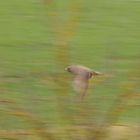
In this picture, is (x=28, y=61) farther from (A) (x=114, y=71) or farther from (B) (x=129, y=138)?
(B) (x=129, y=138)

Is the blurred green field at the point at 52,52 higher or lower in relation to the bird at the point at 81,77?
higher

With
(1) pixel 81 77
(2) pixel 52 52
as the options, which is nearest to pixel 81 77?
(1) pixel 81 77

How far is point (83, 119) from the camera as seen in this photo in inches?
157

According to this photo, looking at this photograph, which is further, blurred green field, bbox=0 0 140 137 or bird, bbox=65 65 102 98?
blurred green field, bbox=0 0 140 137

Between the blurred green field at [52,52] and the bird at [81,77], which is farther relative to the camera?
the blurred green field at [52,52]

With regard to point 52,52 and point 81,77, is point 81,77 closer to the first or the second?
point 81,77

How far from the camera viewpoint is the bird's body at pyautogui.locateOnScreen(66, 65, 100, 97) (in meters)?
4.78

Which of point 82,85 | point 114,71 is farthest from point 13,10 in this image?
point 82,85

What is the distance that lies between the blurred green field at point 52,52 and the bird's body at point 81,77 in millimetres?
63

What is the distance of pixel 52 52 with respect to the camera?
7.05 m

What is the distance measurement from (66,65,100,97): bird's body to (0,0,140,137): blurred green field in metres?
0.06

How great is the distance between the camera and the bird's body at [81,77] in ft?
15.7

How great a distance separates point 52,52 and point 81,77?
2153 mm

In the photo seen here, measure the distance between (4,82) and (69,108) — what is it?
2570 mm
